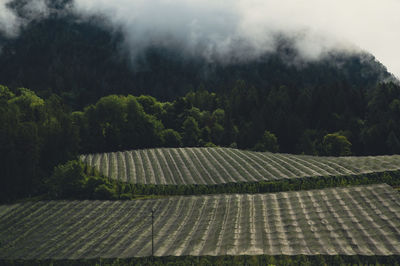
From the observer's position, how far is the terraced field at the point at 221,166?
73500 millimetres

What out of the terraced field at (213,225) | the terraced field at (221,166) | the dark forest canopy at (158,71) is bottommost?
the terraced field at (213,225)

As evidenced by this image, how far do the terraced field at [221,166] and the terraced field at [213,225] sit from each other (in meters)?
10.5

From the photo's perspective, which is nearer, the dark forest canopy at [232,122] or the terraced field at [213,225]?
the terraced field at [213,225]

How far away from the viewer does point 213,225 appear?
52344 millimetres

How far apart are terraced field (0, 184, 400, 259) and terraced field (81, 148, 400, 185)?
1055 centimetres

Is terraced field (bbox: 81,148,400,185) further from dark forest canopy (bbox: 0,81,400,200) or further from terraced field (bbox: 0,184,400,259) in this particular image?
terraced field (bbox: 0,184,400,259)

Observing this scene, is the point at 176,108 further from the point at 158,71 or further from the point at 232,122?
the point at 158,71

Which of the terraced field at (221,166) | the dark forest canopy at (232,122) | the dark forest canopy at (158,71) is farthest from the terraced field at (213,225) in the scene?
the dark forest canopy at (158,71)

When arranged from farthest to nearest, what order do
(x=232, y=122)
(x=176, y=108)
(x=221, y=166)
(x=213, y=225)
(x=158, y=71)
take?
(x=158, y=71), (x=176, y=108), (x=232, y=122), (x=221, y=166), (x=213, y=225)

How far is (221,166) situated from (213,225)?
30.4 metres

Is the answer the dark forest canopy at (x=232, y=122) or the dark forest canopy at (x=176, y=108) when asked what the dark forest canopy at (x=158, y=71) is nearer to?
the dark forest canopy at (x=176, y=108)

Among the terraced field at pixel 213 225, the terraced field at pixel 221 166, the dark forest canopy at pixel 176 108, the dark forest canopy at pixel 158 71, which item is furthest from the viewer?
the dark forest canopy at pixel 158 71

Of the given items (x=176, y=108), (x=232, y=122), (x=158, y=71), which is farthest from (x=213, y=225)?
(x=158, y=71)

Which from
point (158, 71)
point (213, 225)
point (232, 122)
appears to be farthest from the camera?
point (158, 71)
